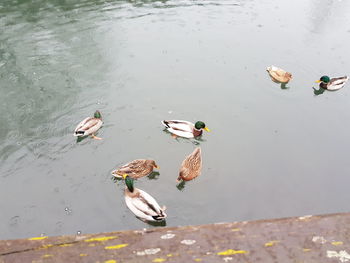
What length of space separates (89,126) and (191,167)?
288 centimetres

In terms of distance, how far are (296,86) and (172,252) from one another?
10.2 m

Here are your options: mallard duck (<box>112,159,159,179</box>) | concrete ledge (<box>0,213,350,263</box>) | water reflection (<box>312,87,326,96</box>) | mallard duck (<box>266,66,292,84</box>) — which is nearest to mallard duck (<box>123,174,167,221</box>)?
mallard duck (<box>112,159,159,179</box>)

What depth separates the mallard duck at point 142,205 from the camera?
20.2 ft

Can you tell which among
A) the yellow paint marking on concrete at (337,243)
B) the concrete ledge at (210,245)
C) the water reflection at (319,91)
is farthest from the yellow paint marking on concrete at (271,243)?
the water reflection at (319,91)

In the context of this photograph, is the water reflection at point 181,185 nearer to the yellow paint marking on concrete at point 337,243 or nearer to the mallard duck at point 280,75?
the mallard duck at point 280,75

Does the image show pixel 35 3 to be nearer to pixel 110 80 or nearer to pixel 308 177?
pixel 110 80

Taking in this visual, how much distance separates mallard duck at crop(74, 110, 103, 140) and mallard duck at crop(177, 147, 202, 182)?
2.56 metres

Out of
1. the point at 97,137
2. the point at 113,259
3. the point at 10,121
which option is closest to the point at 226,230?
the point at 113,259

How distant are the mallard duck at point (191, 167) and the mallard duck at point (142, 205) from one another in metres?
0.89

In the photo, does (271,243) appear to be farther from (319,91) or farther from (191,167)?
(319,91)

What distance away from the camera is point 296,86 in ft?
35.4

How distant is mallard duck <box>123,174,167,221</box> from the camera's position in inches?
242

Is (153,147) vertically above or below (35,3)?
below

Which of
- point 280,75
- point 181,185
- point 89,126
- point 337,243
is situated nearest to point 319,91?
point 280,75
